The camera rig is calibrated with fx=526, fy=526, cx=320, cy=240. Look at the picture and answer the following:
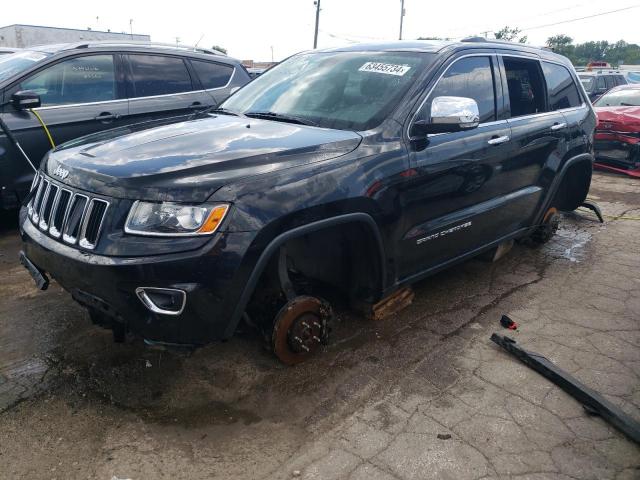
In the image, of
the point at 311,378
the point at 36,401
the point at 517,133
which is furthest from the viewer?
the point at 517,133

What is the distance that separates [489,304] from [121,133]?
288cm

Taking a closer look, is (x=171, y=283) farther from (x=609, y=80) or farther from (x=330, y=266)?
(x=609, y=80)

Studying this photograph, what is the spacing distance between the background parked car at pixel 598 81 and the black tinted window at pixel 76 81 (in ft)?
45.1

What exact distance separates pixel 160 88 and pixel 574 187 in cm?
452

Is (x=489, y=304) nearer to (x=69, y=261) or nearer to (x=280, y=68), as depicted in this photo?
(x=280, y=68)

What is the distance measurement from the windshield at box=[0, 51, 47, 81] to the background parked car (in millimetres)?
14313

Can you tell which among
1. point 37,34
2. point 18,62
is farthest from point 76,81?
point 37,34

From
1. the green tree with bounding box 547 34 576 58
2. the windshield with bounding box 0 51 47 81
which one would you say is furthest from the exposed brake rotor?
the green tree with bounding box 547 34 576 58

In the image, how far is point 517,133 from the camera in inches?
156

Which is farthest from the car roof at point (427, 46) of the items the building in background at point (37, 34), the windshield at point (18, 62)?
the building in background at point (37, 34)

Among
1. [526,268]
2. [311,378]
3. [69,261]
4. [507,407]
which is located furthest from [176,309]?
[526,268]

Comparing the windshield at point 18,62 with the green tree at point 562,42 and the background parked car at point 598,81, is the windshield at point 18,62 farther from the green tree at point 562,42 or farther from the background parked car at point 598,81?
the green tree at point 562,42

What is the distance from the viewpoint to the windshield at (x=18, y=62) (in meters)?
4.98

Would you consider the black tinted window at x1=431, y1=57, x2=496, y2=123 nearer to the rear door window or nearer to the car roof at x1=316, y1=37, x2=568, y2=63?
the car roof at x1=316, y1=37, x2=568, y2=63
